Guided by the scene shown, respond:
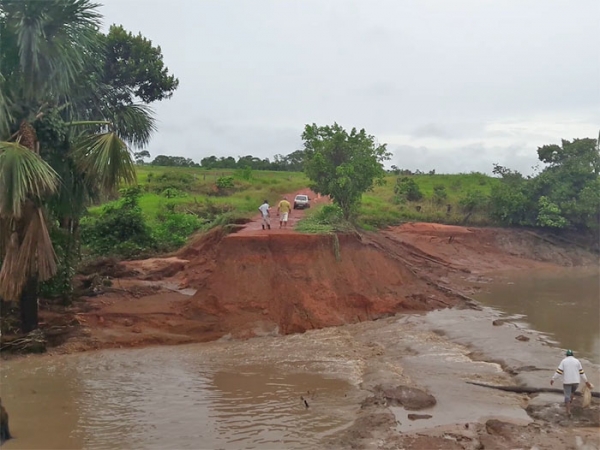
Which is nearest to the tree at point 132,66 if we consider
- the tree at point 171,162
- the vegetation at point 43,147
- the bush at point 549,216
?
the vegetation at point 43,147

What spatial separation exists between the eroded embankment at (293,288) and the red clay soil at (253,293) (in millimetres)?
32

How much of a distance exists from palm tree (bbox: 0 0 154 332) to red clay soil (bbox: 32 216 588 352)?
9.15ft

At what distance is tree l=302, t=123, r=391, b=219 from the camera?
28.2 meters

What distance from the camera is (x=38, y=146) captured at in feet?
47.1

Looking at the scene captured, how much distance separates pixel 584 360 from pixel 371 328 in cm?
622

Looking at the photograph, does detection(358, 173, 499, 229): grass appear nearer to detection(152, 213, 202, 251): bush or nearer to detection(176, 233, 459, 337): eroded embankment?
detection(152, 213, 202, 251): bush

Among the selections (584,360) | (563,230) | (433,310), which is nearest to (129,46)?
(433,310)

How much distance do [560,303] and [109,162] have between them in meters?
19.2

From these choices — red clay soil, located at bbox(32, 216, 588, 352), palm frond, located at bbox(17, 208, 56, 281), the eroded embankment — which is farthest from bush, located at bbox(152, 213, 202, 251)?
palm frond, located at bbox(17, 208, 56, 281)

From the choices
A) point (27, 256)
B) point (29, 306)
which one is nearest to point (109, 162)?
point (27, 256)

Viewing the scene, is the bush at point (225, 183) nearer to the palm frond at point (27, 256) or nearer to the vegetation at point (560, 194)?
the vegetation at point (560, 194)

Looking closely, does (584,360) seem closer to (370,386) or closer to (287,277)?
(370,386)

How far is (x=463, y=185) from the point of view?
56.6m

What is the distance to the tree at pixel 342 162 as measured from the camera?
28172mm
